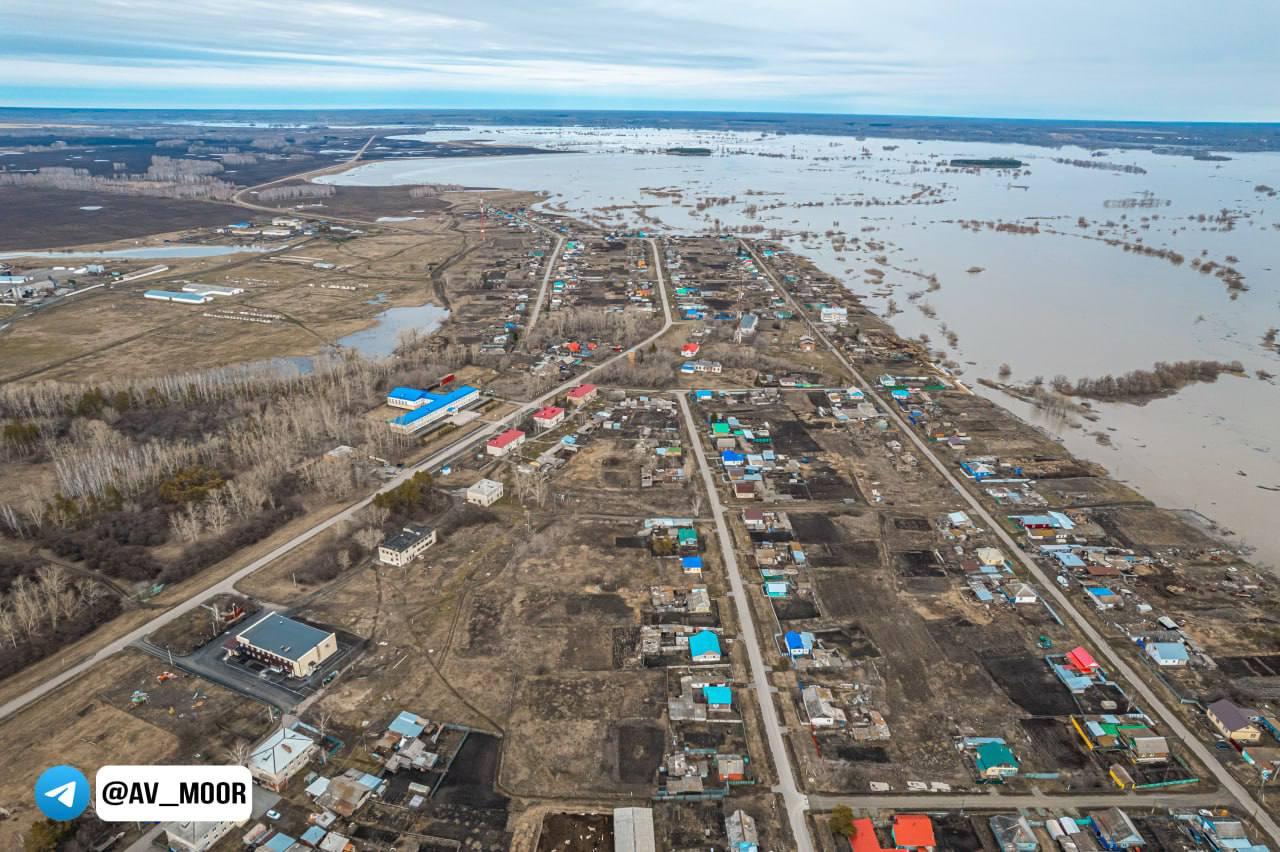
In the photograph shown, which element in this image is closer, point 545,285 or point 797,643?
point 797,643

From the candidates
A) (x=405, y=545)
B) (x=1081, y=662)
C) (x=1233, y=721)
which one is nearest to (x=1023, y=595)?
(x=1081, y=662)

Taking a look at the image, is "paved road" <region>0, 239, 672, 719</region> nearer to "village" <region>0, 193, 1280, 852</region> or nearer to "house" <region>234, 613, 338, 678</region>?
"village" <region>0, 193, 1280, 852</region>

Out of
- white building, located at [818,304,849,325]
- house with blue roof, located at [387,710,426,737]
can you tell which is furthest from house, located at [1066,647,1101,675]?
white building, located at [818,304,849,325]

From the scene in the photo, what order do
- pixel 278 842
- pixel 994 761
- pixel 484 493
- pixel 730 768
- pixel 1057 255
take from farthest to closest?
1. pixel 1057 255
2. pixel 484 493
3. pixel 994 761
4. pixel 730 768
5. pixel 278 842

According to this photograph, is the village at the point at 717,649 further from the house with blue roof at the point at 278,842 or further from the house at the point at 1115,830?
the house with blue roof at the point at 278,842

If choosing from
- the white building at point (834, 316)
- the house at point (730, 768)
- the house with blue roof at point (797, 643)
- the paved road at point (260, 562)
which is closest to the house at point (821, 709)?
the house with blue roof at point (797, 643)

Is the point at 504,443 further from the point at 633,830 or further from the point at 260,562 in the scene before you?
the point at 633,830
